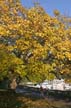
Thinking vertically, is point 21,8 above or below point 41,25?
above

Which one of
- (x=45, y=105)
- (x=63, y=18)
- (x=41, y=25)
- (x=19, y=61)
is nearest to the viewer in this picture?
(x=19, y=61)

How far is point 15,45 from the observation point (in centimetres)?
2719

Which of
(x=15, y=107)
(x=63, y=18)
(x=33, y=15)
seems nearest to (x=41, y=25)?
(x=33, y=15)

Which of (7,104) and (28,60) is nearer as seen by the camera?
(28,60)

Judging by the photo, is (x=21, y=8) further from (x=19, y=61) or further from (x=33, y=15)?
(x=19, y=61)

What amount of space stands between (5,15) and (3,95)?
972 centimetres

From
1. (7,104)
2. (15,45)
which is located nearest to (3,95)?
(7,104)

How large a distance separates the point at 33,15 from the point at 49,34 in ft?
7.68

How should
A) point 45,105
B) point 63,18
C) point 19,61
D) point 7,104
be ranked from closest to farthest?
point 19,61 → point 7,104 → point 63,18 → point 45,105

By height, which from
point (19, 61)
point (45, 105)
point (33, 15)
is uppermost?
point (33, 15)

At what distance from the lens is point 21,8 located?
28891mm

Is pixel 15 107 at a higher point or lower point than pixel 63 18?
lower

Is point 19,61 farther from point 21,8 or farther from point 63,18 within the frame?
point 63,18

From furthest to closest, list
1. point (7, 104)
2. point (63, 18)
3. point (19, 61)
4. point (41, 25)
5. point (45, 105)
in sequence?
point (45, 105), point (63, 18), point (7, 104), point (41, 25), point (19, 61)
